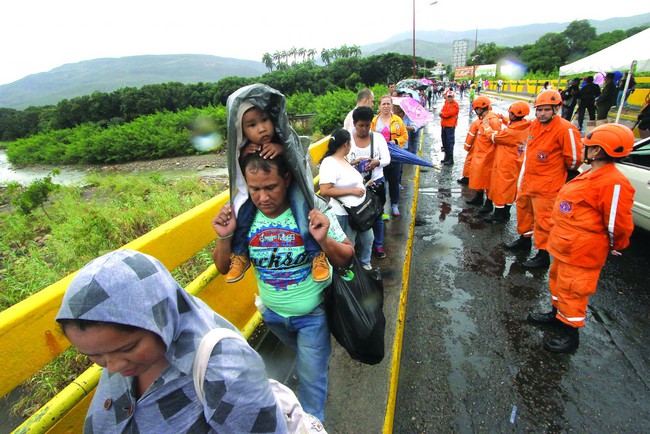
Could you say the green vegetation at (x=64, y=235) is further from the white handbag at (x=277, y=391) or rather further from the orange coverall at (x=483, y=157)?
the orange coverall at (x=483, y=157)

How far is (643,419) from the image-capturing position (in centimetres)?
204

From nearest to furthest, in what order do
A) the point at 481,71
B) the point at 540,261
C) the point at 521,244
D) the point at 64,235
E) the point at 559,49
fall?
the point at 540,261 → the point at 521,244 → the point at 64,235 → the point at 559,49 → the point at 481,71

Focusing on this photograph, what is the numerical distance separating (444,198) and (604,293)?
3206 millimetres

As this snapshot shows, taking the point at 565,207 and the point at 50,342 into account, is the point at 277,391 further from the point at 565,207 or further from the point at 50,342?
the point at 565,207

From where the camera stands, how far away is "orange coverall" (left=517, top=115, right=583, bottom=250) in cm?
344

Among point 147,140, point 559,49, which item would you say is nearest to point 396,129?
point 147,140

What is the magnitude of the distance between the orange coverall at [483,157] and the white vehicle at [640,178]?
1583 millimetres

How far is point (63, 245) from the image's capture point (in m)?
3.95

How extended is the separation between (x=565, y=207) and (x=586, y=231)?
0.24 m

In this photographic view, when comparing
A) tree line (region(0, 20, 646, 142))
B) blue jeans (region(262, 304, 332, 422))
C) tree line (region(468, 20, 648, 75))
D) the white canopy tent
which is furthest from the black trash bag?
tree line (region(468, 20, 648, 75))

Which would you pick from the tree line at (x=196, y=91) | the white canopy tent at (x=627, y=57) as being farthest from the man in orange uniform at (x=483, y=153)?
the tree line at (x=196, y=91)

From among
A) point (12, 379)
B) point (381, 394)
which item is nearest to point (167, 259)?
point (12, 379)

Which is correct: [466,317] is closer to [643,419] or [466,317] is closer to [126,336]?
[643,419]

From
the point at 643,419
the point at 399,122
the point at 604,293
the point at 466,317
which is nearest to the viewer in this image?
the point at 643,419
